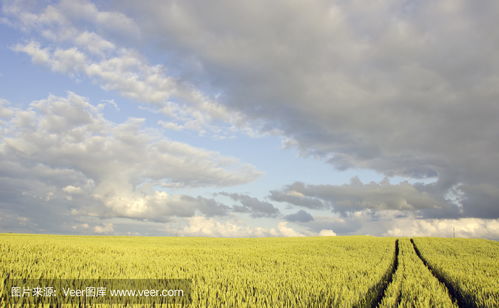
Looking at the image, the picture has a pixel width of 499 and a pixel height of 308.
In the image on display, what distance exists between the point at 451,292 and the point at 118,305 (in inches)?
522

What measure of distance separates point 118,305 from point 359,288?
712 centimetres

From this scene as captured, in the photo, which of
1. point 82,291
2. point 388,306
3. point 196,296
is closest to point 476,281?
point 388,306

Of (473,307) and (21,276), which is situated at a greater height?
(21,276)

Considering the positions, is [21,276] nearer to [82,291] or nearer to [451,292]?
[82,291]

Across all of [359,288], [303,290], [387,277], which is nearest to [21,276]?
[303,290]

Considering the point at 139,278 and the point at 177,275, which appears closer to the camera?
the point at 139,278

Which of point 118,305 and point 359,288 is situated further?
point 359,288

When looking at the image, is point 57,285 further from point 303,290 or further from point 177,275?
point 303,290

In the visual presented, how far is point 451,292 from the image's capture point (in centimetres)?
1318

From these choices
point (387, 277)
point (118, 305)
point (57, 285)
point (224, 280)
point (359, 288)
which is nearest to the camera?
point (118, 305)

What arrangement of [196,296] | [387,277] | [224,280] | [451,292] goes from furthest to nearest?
[387,277]
[451,292]
[224,280]
[196,296]

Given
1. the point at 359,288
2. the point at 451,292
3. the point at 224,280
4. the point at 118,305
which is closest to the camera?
the point at 118,305

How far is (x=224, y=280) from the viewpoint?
1083 cm

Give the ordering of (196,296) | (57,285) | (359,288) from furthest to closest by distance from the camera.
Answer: (359,288)
(57,285)
(196,296)
